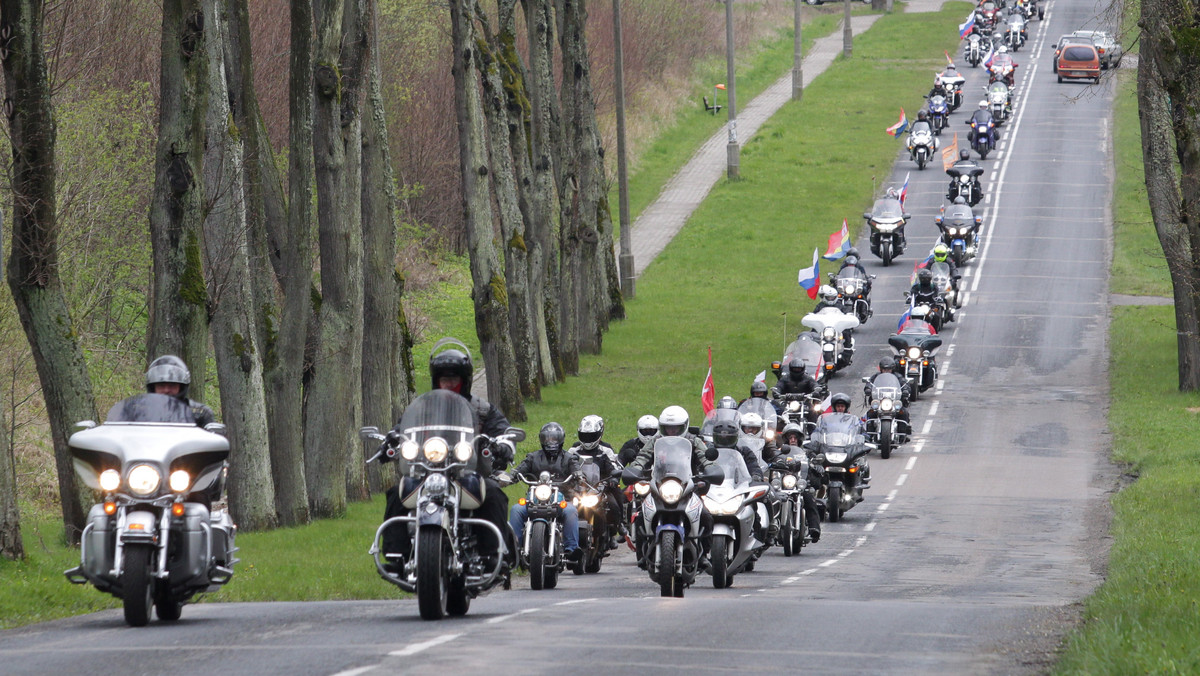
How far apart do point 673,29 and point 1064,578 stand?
63033 millimetres

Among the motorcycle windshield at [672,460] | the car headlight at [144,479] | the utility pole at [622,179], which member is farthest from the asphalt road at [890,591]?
the utility pole at [622,179]

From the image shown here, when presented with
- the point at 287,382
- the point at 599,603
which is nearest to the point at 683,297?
the point at 287,382

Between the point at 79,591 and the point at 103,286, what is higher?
the point at 103,286

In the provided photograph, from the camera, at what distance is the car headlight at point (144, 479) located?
37.2 feet

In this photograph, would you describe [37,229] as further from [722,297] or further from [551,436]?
[722,297]

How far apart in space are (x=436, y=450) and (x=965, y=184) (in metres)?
52.9

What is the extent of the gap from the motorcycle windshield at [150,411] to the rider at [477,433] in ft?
4.83

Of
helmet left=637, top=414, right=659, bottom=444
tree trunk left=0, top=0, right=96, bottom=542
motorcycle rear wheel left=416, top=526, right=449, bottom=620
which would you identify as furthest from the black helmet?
helmet left=637, top=414, right=659, bottom=444

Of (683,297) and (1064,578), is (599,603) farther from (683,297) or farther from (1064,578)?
(683,297)

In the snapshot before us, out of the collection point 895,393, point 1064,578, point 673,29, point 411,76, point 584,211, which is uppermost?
point 673,29

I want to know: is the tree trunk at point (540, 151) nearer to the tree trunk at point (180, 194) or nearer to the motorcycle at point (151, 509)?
the tree trunk at point (180, 194)

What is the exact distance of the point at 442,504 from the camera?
11.7 metres

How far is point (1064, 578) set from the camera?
20141 millimetres

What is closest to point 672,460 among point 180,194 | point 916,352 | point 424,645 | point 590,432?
point 590,432
